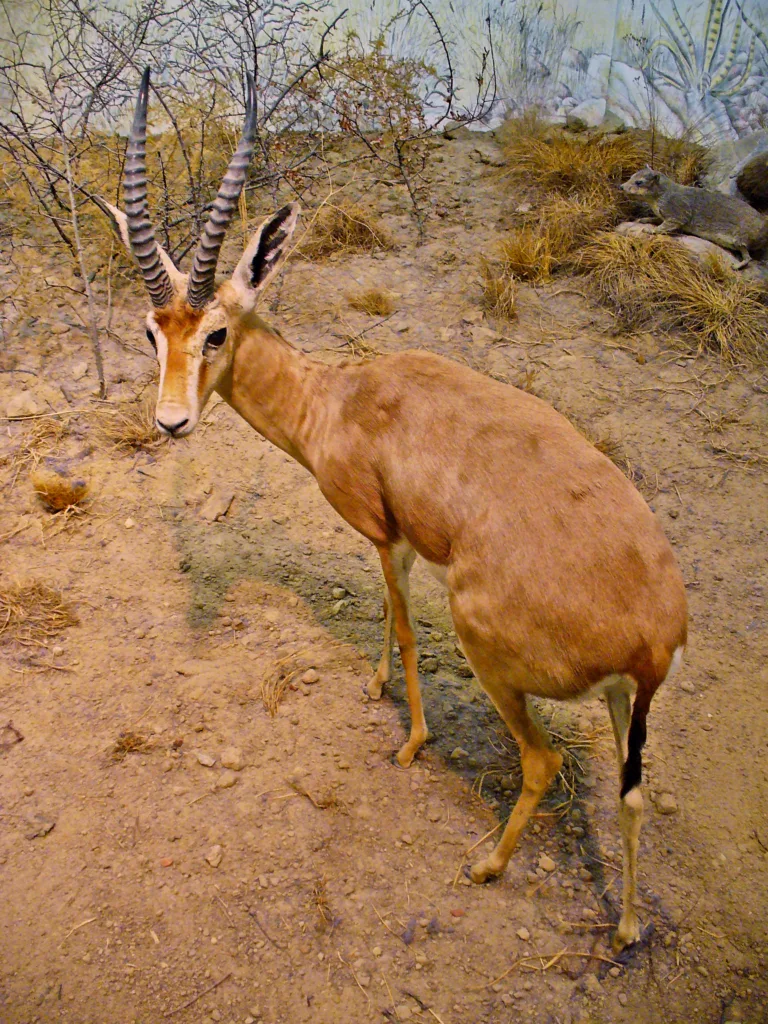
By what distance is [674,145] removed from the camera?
28.2ft

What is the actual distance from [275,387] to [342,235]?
4.55 m

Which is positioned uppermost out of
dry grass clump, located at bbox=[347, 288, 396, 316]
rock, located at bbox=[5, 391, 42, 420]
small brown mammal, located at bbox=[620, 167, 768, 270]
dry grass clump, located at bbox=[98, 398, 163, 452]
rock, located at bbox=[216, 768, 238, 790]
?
small brown mammal, located at bbox=[620, 167, 768, 270]

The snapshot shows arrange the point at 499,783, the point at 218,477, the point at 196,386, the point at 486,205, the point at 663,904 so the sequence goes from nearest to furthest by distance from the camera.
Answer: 1. the point at 663,904
2. the point at 196,386
3. the point at 499,783
4. the point at 218,477
5. the point at 486,205

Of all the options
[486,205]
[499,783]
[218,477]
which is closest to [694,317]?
[486,205]

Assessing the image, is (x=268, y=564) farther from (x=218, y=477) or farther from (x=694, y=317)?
(x=694, y=317)

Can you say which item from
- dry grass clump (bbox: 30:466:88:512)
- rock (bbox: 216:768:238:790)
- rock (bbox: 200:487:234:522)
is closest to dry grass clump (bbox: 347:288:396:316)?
rock (bbox: 200:487:234:522)

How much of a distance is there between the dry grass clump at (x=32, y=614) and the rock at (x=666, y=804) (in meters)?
3.25

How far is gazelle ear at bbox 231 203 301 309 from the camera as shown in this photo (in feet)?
11.5

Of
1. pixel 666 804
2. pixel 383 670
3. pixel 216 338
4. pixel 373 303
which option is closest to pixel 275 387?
pixel 216 338

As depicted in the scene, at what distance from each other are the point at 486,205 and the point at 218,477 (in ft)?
15.3

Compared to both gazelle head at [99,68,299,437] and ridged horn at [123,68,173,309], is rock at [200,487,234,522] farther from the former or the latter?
ridged horn at [123,68,173,309]

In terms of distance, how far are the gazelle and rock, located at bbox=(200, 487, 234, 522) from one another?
1.62 meters

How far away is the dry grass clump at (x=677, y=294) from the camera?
259 inches

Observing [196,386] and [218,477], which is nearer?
[196,386]
